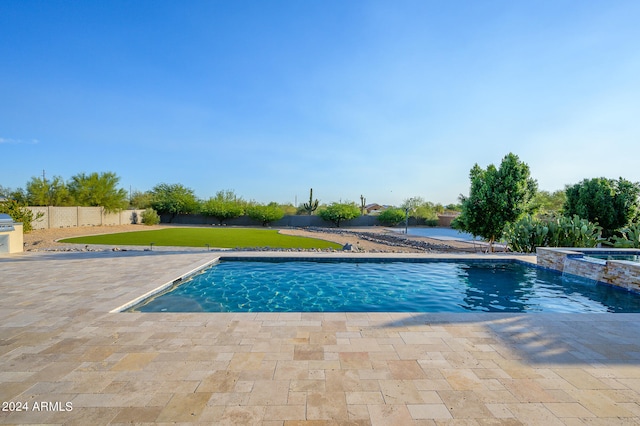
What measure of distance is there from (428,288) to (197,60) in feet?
40.9

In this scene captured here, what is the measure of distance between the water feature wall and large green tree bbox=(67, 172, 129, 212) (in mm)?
28821

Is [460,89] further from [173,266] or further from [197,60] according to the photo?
[173,266]

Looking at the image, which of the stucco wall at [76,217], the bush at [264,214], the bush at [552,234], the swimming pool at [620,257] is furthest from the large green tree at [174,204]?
the swimming pool at [620,257]

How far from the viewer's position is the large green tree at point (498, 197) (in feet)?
43.0

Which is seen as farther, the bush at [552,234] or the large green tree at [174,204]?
the large green tree at [174,204]

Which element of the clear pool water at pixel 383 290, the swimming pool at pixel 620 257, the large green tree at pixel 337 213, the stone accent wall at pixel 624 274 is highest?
the large green tree at pixel 337 213

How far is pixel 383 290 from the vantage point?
673cm

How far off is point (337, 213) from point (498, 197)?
18990 millimetres

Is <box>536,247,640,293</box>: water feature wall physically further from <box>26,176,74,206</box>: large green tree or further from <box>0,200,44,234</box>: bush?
<box>26,176,74,206</box>: large green tree

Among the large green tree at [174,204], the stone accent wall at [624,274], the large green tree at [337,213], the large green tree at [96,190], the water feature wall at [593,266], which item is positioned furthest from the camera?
the large green tree at [337,213]

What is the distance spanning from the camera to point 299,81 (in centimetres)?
1366

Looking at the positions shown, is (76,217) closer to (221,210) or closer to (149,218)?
(149,218)

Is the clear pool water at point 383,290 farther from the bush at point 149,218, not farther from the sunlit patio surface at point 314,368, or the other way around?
the bush at point 149,218

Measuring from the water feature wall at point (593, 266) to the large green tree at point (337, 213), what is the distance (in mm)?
22706
